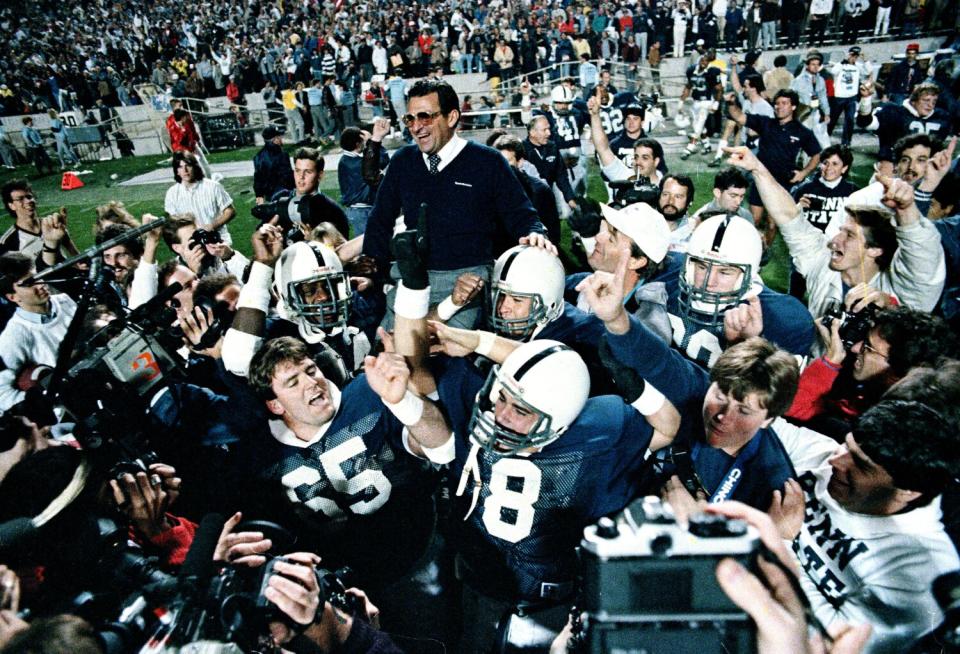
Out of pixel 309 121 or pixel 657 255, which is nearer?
pixel 657 255

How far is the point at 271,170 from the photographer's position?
25.0ft

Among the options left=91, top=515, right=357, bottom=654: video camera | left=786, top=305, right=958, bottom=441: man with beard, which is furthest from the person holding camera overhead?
left=786, top=305, right=958, bottom=441: man with beard

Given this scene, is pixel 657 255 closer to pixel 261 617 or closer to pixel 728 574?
pixel 728 574

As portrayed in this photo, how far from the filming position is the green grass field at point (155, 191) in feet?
31.1

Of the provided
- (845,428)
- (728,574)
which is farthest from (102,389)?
(845,428)

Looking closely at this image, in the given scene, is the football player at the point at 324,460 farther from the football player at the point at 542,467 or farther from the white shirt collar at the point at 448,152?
the white shirt collar at the point at 448,152

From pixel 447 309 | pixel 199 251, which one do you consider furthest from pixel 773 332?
pixel 199 251

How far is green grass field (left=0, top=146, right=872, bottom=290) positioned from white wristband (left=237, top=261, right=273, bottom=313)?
5382 mm

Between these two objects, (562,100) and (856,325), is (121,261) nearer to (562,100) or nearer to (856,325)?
(856,325)

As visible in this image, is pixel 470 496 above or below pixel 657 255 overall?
below

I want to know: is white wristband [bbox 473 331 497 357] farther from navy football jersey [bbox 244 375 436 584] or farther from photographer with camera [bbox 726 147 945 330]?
photographer with camera [bbox 726 147 945 330]

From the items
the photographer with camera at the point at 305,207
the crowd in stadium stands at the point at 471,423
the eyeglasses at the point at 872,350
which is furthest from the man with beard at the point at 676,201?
the photographer with camera at the point at 305,207

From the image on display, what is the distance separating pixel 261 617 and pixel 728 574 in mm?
1159

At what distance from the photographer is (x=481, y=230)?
363 cm
